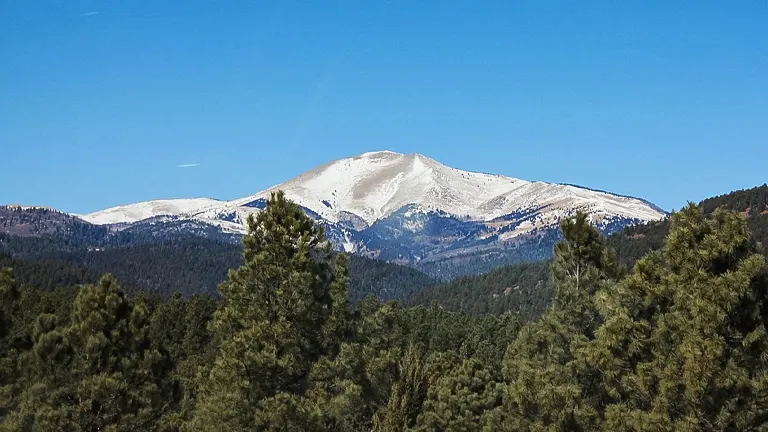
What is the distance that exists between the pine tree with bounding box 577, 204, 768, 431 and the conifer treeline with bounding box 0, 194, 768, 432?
38 mm

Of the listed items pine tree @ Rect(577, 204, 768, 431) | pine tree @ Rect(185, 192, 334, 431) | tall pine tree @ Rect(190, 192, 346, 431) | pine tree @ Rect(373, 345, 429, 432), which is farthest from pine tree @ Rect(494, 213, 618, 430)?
pine tree @ Rect(185, 192, 334, 431)

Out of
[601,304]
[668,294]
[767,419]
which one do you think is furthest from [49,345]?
[767,419]

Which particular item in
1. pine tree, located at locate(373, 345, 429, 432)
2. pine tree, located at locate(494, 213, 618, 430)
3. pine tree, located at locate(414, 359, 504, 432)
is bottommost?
pine tree, located at locate(414, 359, 504, 432)

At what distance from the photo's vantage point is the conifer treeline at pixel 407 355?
19.9 metres

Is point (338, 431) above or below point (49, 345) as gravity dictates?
below

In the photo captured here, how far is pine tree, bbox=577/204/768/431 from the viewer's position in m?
19.5

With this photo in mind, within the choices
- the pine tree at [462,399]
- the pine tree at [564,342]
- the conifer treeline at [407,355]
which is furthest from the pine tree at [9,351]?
the pine tree at [462,399]

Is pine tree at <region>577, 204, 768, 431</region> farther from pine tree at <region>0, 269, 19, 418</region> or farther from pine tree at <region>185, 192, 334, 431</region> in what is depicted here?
pine tree at <region>0, 269, 19, 418</region>

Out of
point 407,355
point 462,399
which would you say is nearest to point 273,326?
point 407,355

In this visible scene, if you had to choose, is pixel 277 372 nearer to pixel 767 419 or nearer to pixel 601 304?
pixel 601 304

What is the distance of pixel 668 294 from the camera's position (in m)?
22.1

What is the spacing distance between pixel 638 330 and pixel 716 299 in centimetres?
Answer: 306

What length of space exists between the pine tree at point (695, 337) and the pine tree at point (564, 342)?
333 cm

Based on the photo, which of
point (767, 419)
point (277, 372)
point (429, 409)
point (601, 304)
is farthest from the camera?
point (429, 409)
